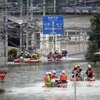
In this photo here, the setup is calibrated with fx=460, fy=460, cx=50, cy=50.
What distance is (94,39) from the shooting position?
1858 inches

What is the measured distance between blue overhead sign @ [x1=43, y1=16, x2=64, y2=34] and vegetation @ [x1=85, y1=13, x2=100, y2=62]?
3664mm

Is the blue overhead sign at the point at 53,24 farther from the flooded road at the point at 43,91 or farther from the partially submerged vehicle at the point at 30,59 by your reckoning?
the flooded road at the point at 43,91

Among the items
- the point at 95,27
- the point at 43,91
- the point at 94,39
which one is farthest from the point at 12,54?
the point at 43,91

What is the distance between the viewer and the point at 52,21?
43438mm

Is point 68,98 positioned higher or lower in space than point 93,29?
lower

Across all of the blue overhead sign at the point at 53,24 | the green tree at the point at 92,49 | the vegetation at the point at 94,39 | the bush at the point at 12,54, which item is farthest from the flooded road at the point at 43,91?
the bush at the point at 12,54

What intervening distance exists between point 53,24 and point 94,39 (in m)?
5.71

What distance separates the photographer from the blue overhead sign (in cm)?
4344

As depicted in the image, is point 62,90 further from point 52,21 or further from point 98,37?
point 98,37

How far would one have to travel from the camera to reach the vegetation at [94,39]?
4508cm

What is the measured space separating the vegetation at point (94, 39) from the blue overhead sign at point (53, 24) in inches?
144

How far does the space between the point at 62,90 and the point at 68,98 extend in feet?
10.2

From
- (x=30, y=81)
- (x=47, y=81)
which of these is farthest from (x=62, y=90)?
(x=30, y=81)

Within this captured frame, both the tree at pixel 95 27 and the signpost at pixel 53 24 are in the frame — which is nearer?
the signpost at pixel 53 24
